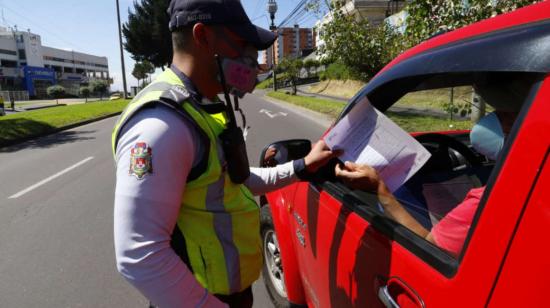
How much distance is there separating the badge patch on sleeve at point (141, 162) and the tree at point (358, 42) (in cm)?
1218

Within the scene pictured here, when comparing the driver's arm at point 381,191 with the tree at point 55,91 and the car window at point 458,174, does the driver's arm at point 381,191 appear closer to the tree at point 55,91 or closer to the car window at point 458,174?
the car window at point 458,174

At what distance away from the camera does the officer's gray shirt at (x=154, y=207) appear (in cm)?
101

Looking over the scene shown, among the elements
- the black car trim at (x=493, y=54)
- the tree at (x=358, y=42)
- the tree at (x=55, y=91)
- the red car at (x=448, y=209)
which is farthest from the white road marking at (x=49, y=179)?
the tree at (x=55, y=91)

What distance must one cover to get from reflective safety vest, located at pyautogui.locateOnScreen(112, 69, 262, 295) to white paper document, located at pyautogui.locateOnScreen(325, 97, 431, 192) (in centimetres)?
48

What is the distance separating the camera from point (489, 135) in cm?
145

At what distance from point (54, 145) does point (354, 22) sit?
1015 centimetres

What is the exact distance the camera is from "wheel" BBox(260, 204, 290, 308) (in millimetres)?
2699

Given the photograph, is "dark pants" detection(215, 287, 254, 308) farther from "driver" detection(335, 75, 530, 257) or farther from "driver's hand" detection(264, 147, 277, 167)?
"driver's hand" detection(264, 147, 277, 167)

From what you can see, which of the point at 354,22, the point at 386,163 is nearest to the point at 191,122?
the point at 386,163

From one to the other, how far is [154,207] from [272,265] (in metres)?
1.99

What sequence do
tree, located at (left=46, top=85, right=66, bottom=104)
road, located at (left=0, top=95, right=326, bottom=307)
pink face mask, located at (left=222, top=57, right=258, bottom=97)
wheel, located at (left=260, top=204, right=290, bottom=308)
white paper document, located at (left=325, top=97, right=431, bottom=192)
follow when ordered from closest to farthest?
1. pink face mask, located at (left=222, top=57, right=258, bottom=97)
2. white paper document, located at (left=325, top=97, right=431, bottom=192)
3. wheel, located at (left=260, top=204, right=290, bottom=308)
4. road, located at (left=0, top=95, right=326, bottom=307)
5. tree, located at (left=46, top=85, right=66, bottom=104)

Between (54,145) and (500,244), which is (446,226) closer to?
(500,244)

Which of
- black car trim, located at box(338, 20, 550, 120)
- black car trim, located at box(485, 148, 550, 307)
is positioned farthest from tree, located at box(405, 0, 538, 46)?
black car trim, located at box(485, 148, 550, 307)

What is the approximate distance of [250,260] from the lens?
147cm
